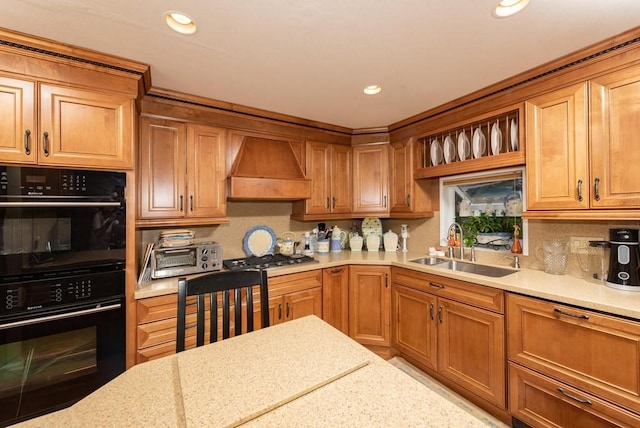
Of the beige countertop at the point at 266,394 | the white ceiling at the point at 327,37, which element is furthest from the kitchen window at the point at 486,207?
the beige countertop at the point at 266,394

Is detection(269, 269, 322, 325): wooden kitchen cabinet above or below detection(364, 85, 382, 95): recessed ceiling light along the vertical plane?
below

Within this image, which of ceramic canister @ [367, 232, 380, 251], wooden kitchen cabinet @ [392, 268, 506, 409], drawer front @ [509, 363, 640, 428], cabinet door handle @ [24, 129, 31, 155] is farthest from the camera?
ceramic canister @ [367, 232, 380, 251]

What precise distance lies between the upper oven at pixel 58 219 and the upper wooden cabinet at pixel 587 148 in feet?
8.99

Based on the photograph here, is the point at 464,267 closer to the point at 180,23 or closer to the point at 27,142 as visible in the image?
the point at 180,23

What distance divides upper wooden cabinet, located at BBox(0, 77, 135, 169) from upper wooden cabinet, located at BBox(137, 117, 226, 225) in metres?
0.34

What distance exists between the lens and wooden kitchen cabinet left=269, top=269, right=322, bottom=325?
2.28 metres

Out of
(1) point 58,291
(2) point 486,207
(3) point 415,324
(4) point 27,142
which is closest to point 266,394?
(1) point 58,291

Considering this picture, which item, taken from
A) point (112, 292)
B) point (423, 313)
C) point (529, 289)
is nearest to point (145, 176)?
point (112, 292)

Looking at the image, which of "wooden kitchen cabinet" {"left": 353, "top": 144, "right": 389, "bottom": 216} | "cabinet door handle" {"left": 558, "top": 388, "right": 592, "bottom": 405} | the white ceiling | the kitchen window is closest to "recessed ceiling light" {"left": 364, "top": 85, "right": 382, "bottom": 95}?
the white ceiling

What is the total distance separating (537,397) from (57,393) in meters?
2.76

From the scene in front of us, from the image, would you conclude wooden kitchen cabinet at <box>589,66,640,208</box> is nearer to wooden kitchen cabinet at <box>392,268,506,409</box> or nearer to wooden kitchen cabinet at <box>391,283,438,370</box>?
wooden kitchen cabinet at <box>392,268,506,409</box>

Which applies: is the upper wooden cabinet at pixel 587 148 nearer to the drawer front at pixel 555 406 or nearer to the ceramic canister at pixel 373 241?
the drawer front at pixel 555 406

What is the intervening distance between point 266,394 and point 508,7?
1872mm

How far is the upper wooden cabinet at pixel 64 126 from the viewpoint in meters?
1.48
